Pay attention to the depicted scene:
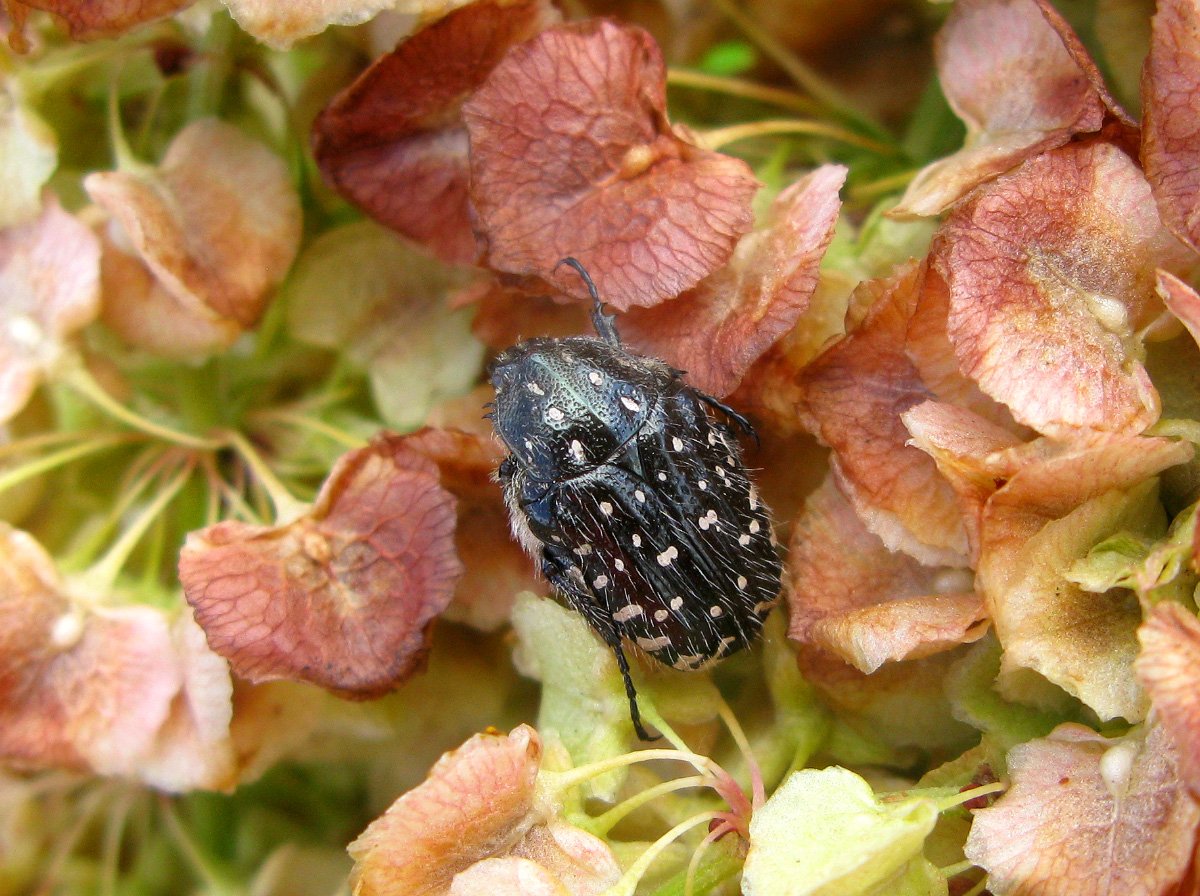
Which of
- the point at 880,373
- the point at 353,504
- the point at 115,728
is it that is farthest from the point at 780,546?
the point at 115,728

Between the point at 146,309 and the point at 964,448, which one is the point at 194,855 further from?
the point at 964,448

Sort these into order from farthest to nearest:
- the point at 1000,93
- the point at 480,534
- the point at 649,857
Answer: the point at 480,534
the point at 1000,93
the point at 649,857

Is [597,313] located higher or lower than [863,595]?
higher

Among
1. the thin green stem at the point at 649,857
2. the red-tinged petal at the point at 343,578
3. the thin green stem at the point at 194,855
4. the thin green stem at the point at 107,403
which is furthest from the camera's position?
the thin green stem at the point at 194,855

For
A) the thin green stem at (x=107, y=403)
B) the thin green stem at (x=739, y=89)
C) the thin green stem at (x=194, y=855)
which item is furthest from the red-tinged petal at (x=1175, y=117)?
the thin green stem at (x=194, y=855)

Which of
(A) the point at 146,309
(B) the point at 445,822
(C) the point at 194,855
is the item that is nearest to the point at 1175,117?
(B) the point at 445,822

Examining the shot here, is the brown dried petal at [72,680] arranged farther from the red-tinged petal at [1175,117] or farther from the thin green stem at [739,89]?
the red-tinged petal at [1175,117]

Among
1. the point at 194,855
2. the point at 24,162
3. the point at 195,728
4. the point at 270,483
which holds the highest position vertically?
the point at 24,162
